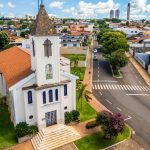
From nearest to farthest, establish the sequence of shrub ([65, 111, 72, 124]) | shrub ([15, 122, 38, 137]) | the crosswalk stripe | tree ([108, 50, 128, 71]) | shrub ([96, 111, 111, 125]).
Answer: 1. shrub ([96, 111, 111, 125])
2. shrub ([15, 122, 38, 137])
3. shrub ([65, 111, 72, 124])
4. the crosswalk stripe
5. tree ([108, 50, 128, 71])

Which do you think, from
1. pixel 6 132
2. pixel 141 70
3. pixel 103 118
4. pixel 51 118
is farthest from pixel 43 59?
pixel 141 70

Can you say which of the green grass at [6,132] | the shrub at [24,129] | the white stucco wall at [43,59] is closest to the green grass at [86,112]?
the shrub at [24,129]

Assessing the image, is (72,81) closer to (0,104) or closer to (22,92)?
(22,92)

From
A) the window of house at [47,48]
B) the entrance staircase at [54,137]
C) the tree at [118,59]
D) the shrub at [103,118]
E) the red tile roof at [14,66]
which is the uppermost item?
the window of house at [47,48]

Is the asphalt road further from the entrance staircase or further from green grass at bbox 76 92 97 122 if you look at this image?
the entrance staircase

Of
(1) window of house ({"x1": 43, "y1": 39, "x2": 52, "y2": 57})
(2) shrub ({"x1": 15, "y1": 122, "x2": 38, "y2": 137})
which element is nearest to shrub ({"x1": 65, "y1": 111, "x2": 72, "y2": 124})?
(2) shrub ({"x1": 15, "y1": 122, "x2": 38, "y2": 137})

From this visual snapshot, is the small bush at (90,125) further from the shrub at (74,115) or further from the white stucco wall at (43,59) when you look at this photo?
the white stucco wall at (43,59)
